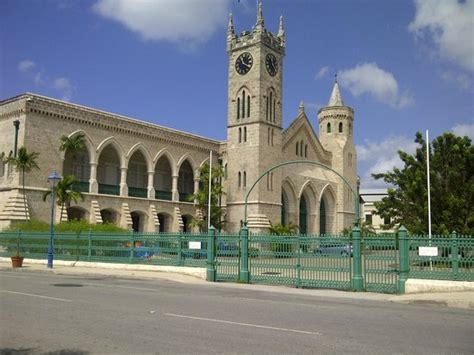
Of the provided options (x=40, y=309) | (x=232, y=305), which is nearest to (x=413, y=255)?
(x=232, y=305)

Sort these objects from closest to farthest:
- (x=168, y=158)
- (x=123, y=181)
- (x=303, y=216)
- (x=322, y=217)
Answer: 1. (x=123, y=181)
2. (x=168, y=158)
3. (x=303, y=216)
4. (x=322, y=217)

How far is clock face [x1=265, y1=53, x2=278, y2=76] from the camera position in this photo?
44.1 metres

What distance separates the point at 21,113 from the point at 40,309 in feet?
87.0

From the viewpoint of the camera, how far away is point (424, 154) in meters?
27.6

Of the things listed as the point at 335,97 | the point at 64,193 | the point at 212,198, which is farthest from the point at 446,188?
the point at 335,97

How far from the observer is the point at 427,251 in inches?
580

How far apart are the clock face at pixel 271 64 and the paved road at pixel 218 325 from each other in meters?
33.1

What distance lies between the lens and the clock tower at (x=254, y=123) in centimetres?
4248

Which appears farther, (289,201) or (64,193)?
(289,201)

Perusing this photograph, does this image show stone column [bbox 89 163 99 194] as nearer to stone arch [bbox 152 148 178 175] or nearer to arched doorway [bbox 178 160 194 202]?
stone arch [bbox 152 148 178 175]

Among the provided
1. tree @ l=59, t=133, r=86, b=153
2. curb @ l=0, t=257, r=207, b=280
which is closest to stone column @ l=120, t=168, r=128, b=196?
tree @ l=59, t=133, r=86, b=153

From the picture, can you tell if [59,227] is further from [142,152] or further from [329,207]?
[329,207]

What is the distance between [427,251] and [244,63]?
105 feet

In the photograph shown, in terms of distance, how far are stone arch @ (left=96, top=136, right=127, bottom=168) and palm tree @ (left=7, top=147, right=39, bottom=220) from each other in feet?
16.8
